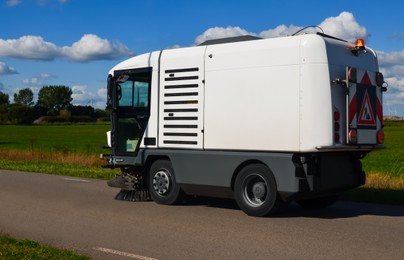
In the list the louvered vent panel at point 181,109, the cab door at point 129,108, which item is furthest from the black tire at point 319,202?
the cab door at point 129,108

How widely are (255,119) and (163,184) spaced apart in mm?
Result: 2393

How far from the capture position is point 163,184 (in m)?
10.3

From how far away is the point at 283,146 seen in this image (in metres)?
8.52

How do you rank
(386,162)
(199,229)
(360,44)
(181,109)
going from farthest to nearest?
(386,162)
(181,109)
(360,44)
(199,229)

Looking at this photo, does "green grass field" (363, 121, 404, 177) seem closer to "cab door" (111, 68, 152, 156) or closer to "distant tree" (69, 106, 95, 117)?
"cab door" (111, 68, 152, 156)

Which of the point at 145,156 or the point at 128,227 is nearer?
the point at 128,227

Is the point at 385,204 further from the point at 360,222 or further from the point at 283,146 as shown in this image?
the point at 283,146

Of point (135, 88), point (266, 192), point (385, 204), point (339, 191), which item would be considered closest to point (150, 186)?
point (135, 88)

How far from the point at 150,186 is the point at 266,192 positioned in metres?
2.60

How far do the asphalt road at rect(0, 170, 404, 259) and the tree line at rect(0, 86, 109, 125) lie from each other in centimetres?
9192

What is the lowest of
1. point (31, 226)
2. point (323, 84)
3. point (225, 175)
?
point (31, 226)

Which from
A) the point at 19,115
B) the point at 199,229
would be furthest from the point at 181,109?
the point at 19,115

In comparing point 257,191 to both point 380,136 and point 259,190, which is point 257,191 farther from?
point 380,136

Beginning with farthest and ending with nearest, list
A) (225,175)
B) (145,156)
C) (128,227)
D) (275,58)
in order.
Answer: (145,156) → (225,175) → (275,58) → (128,227)
